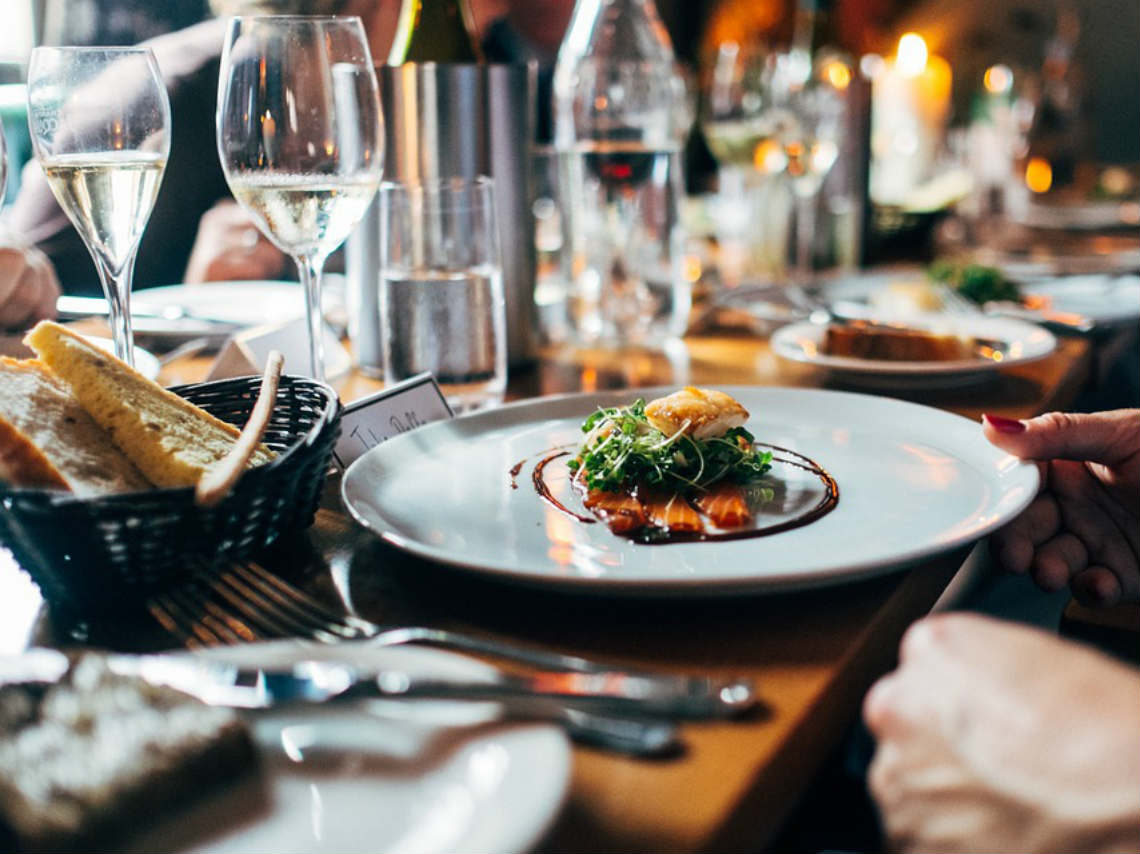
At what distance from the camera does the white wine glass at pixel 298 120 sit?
0.83 m

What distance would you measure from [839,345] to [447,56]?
22.0 inches

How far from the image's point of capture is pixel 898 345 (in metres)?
1.18

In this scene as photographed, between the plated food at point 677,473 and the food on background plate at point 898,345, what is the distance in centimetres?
39

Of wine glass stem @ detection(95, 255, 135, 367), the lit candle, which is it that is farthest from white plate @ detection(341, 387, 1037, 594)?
the lit candle

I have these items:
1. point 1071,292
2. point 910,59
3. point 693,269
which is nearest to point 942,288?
point 1071,292

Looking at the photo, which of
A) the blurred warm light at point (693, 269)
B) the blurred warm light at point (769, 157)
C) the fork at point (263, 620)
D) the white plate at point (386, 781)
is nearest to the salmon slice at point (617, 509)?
the fork at point (263, 620)

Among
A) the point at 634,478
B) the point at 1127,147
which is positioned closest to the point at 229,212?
the point at 634,478

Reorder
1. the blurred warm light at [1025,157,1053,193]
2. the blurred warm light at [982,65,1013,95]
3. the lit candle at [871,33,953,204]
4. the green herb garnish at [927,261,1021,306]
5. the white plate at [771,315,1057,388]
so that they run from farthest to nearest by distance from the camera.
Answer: the blurred warm light at [982,65,1013,95] → the blurred warm light at [1025,157,1053,193] → the lit candle at [871,33,953,204] → the green herb garnish at [927,261,1021,306] → the white plate at [771,315,1057,388]

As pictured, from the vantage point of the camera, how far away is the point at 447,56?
1246 millimetres

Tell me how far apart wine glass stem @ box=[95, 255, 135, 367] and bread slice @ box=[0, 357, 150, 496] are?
7.2 inches

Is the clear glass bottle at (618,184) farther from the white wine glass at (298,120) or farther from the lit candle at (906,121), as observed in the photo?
the lit candle at (906,121)

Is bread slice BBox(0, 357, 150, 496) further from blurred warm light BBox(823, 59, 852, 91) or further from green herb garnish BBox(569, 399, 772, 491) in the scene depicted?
blurred warm light BBox(823, 59, 852, 91)

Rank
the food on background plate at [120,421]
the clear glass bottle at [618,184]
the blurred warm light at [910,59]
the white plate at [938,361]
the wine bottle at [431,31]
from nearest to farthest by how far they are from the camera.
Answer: the food on background plate at [120,421]
the white plate at [938,361]
the wine bottle at [431,31]
the clear glass bottle at [618,184]
the blurred warm light at [910,59]

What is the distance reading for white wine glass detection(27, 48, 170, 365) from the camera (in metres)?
0.79
